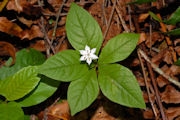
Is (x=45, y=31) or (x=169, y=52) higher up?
(x=45, y=31)

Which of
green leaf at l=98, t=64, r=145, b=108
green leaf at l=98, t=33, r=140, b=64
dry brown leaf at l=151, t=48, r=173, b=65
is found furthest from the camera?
dry brown leaf at l=151, t=48, r=173, b=65

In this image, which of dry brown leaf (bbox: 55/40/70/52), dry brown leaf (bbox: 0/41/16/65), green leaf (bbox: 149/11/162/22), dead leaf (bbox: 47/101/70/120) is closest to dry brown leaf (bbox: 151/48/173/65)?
green leaf (bbox: 149/11/162/22)

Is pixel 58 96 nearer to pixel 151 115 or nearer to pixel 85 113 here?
pixel 85 113

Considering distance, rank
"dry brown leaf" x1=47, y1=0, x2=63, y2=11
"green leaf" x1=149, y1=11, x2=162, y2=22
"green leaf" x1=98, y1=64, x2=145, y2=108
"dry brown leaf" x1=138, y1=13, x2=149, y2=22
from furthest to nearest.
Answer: "dry brown leaf" x1=47, y1=0, x2=63, y2=11
"dry brown leaf" x1=138, y1=13, x2=149, y2=22
"green leaf" x1=149, y1=11, x2=162, y2=22
"green leaf" x1=98, y1=64, x2=145, y2=108

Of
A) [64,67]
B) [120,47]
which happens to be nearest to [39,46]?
[64,67]

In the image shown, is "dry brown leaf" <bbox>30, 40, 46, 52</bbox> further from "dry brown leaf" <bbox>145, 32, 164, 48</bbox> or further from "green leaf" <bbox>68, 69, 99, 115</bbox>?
"dry brown leaf" <bbox>145, 32, 164, 48</bbox>

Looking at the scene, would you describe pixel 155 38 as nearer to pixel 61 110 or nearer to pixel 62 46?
pixel 62 46

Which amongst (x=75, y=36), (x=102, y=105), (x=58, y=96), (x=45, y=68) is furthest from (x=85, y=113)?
(x=75, y=36)
